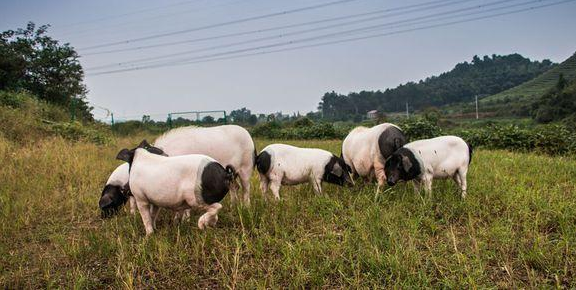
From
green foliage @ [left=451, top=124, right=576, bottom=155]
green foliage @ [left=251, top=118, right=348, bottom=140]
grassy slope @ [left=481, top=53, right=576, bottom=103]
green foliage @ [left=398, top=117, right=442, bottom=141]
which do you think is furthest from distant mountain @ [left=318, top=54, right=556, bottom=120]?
green foliage @ [left=451, top=124, right=576, bottom=155]

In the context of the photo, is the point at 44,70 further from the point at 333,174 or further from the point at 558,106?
the point at 558,106

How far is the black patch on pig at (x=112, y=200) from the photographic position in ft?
18.4

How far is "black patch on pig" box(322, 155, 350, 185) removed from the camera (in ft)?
21.6

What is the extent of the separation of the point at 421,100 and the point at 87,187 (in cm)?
7063

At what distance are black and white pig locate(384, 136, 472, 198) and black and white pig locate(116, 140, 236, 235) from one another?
8.82ft

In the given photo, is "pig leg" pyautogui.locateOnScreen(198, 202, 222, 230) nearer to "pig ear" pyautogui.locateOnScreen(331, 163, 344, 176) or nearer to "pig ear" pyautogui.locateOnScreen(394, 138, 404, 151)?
"pig ear" pyautogui.locateOnScreen(331, 163, 344, 176)

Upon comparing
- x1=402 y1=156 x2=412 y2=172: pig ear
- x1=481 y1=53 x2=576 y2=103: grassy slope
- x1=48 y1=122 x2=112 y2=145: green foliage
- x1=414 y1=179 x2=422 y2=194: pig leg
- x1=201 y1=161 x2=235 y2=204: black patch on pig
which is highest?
x1=481 y1=53 x2=576 y2=103: grassy slope

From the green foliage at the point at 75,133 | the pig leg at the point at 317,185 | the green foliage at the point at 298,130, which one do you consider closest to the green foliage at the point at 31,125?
the green foliage at the point at 75,133

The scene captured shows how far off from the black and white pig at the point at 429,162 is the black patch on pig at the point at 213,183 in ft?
8.87

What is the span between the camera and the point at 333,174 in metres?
6.56

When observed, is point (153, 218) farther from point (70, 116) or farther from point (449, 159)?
point (70, 116)

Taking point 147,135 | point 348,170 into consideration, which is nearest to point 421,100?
point 147,135

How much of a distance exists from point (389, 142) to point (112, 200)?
441 centimetres

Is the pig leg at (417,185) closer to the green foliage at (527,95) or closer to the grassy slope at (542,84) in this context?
the green foliage at (527,95)
